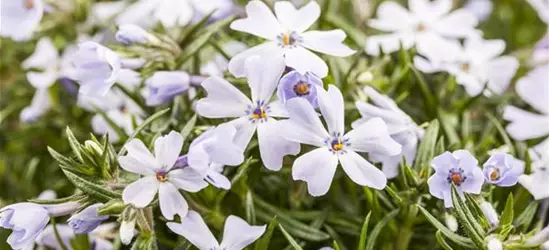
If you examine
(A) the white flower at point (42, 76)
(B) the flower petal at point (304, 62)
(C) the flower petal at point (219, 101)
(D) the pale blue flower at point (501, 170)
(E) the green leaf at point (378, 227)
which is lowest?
(A) the white flower at point (42, 76)

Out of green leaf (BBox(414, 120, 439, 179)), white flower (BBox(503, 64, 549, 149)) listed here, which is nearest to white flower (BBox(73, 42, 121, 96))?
green leaf (BBox(414, 120, 439, 179))

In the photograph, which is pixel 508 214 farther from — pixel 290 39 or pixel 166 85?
pixel 166 85

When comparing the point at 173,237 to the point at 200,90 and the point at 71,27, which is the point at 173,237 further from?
the point at 71,27

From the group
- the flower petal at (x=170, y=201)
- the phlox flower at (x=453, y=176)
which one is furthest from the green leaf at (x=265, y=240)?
the phlox flower at (x=453, y=176)

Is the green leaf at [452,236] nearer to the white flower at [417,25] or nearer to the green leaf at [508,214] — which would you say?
the green leaf at [508,214]

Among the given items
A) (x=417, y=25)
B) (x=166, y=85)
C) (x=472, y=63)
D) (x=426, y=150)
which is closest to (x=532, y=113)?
(x=472, y=63)

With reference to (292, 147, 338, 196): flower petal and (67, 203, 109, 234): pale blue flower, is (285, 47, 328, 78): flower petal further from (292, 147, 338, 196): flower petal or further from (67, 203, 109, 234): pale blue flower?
(67, 203, 109, 234): pale blue flower
